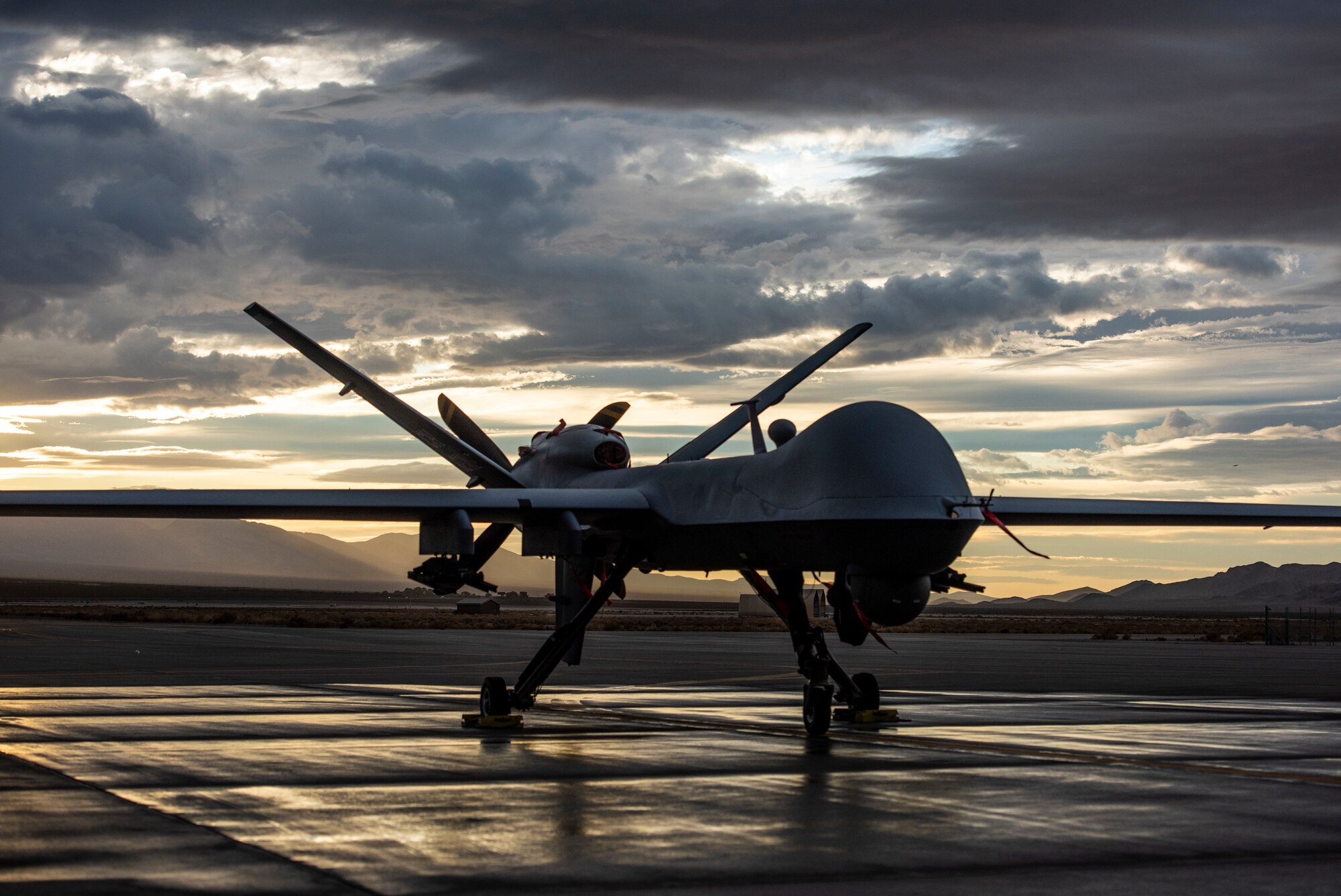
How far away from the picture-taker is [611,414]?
24.5 meters

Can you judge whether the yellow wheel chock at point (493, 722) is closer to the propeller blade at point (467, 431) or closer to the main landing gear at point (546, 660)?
the main landing gear at point (546, 660)

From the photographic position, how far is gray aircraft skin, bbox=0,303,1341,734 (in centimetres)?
1562

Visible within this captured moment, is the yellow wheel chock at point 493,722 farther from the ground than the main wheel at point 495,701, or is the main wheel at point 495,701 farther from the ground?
the main wheel at point 495,701

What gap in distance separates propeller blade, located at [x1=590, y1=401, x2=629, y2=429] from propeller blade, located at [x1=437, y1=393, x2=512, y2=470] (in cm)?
191

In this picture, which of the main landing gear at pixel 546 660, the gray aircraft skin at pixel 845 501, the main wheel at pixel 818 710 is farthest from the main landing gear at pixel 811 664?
the main landing gear at pixel 546 660

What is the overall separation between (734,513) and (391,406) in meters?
8.03

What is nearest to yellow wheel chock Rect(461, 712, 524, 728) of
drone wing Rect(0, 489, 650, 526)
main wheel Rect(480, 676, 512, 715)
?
main wheel Rect(480, 676, 512, 715)

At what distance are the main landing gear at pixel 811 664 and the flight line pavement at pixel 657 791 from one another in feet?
1.70

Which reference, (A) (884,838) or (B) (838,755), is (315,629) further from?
(A) (884,838)

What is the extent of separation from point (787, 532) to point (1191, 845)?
279 inches

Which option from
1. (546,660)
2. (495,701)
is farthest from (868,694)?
(495,701)

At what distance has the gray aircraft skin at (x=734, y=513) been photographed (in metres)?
15.6

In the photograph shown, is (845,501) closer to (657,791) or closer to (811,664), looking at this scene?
(811,664)

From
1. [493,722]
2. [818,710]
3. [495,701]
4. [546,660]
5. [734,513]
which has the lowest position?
[493,722]
